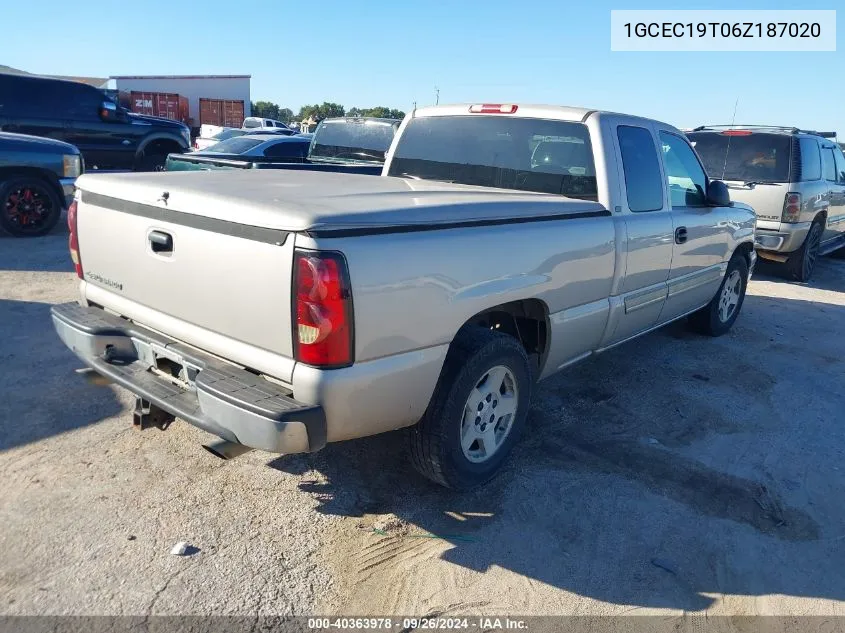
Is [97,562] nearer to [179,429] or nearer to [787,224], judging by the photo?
[179,429]

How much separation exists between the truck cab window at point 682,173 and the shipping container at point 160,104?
37.1m

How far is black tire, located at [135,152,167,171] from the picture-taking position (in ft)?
43.2

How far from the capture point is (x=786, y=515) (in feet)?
11.1

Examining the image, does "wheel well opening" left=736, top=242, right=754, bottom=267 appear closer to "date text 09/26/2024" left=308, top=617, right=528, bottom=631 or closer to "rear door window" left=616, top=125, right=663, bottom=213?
"rear door window" left=616, top=125, right=663, bottom=213

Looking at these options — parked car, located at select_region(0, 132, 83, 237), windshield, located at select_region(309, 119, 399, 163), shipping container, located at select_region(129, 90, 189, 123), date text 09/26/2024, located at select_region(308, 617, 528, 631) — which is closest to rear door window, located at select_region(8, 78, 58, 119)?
parked car, located at select_region(0, 132, 83, 237)

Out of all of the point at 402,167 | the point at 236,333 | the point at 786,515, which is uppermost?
the point at 402,167

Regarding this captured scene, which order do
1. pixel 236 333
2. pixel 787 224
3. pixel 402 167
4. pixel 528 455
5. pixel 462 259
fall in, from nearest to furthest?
pixel 236 333, pixel 462 259, pixel 528 455, pixel 402 167, pixel 787 224

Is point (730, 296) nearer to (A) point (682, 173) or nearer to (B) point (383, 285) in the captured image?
(A) point (682, 173)

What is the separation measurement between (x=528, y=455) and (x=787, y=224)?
22.0 feet

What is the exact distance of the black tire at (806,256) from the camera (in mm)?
9211

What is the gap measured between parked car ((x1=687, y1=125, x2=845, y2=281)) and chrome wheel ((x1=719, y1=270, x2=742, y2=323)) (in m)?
2.82

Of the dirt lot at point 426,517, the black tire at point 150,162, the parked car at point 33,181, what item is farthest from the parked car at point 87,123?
the dirt lot at point 426,517

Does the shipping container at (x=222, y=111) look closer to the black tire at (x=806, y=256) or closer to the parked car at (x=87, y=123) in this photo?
the parked car at (x=87, y=123)

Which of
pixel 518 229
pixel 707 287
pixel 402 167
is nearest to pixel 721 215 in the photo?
pixel 707 287
